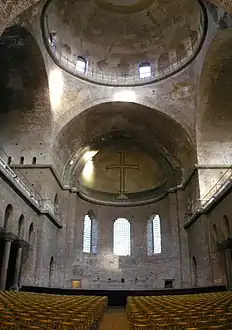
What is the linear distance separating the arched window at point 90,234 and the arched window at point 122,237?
181 cm

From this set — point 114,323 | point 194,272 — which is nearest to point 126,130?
point 194,272

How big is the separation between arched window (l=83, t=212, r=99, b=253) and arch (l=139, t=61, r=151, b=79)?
42.4 feet

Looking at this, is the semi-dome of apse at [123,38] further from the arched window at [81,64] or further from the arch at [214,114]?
the arch at [214,114]

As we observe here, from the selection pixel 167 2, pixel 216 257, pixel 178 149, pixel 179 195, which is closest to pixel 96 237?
pixel 179 195

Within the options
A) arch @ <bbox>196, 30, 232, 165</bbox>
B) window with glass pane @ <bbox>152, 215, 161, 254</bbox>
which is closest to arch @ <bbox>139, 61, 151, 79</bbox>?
arch @ <bbox>196, 30, 232, 165</bbox>

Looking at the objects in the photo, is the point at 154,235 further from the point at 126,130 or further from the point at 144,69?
the point at 144,69

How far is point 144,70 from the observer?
2697cm

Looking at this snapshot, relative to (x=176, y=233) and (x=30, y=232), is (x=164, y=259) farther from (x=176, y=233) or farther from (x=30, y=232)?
(x=30, y=232)

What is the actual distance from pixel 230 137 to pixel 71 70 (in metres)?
12.3

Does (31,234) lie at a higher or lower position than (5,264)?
higher

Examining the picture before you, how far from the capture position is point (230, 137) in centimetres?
2309

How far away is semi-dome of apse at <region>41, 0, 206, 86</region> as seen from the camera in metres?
23.5

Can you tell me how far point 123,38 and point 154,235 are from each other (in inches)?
669

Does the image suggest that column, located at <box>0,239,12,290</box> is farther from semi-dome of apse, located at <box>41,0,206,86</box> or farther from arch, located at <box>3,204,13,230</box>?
semi-dome of apse, located at <box>41,0,206,86</box>
